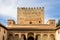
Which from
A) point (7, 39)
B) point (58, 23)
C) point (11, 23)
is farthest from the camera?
point (58, 23)

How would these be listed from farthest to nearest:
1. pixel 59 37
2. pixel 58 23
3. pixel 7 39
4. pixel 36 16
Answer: pixel 58 23 → pixel 36 16 → pixel 7 39 → pixel 59 37

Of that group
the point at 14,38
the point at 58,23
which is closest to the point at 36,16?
the point at 58,23

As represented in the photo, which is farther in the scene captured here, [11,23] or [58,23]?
[58,23]

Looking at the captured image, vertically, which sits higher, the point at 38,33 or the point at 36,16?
the point at 36,16

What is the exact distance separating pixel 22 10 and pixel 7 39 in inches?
482

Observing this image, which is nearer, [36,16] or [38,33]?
[38,33]

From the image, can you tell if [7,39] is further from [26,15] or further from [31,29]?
[26,15]

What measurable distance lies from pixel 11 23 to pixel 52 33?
9.23m

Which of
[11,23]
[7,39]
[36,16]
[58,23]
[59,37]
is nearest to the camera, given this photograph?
[59,37]

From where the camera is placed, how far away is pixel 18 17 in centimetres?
4747

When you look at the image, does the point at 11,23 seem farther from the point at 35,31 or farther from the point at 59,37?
the point at 59,37

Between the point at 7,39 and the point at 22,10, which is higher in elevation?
the point at 22,10

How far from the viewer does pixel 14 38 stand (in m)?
38.0

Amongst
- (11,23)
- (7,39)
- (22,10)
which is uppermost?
(22,10)
